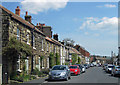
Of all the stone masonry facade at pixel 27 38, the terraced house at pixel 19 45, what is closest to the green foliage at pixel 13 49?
the terraced house at pixel 19 45

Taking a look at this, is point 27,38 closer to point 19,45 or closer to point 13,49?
point 19,45

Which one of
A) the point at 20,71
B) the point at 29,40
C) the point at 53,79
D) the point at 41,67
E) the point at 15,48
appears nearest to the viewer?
the point at 15,48

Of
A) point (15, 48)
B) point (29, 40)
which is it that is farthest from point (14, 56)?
point (29, 40)

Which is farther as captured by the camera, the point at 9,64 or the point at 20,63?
the point at 20,63

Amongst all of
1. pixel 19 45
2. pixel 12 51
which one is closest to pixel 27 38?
pixel 19 45

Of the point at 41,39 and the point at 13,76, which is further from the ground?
the point at 41,39

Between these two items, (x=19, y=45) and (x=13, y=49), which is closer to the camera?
(x=13, y=49)

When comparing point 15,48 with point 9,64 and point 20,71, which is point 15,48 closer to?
point 9,64

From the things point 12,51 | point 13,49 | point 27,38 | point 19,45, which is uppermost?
point 27,38

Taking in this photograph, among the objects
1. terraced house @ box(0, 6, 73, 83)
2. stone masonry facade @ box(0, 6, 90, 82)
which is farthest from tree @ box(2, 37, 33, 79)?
stone masonry facade @ box(0, 6, 90, 82)

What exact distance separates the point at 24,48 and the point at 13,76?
2801 mm

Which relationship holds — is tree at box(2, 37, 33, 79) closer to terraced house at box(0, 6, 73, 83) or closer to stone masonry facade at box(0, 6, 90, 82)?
terraced house at box(0, 6, 73, 83)

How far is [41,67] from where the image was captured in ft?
105

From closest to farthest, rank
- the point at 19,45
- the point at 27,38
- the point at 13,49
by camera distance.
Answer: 1. the point at 13,49
2. the point at 19,45
3. the point at 27,38
